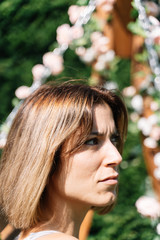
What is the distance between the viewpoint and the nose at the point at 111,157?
1.52 metres

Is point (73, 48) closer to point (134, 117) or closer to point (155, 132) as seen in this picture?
point (134, 117)

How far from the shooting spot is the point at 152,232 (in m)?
3.37

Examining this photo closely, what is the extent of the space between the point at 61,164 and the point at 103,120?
0.20m

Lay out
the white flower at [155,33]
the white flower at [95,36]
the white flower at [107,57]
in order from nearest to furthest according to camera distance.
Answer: the white flower at [155,33], the white flower at [95,36], the white flower at [107,57]

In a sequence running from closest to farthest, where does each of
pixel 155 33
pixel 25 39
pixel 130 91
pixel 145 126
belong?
pixel 155 33 → pixel 145 126 → pixel 130 91 → pixel 25 39

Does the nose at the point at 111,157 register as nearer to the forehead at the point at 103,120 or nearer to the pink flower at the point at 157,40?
the forehead at the point at 103,120

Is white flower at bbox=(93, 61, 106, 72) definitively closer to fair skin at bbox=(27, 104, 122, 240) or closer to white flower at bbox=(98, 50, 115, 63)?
white flower at bbox=(98, 50, 115, 63)

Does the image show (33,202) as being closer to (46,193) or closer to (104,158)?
(46,193)

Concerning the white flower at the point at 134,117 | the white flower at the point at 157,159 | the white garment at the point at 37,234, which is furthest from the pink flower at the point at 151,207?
the white garment at the point at 37,234

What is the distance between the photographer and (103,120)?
1.58 m

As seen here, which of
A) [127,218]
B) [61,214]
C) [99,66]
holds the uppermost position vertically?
[61,214]

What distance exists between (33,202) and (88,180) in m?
0.18

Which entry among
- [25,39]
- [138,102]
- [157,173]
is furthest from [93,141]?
[25,39]

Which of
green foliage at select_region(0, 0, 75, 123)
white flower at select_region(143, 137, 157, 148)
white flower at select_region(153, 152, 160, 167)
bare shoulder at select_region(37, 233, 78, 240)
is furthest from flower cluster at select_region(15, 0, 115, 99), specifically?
green foliage at select_region(0, 0, 75, 123)
